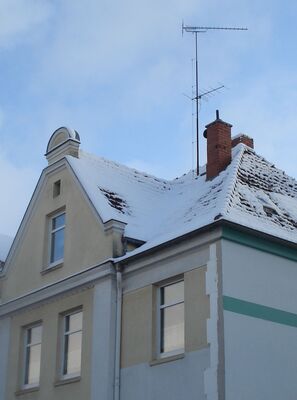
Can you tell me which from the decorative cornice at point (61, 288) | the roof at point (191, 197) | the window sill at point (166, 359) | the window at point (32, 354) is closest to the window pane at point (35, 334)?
the window at point (32, 354)

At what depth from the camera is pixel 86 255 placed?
835 inches

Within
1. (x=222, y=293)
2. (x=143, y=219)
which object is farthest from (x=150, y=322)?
(x=143, y=219)

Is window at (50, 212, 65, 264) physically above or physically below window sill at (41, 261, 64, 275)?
above

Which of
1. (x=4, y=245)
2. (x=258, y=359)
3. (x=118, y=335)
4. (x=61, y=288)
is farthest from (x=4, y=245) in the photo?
(x=258, y=359)

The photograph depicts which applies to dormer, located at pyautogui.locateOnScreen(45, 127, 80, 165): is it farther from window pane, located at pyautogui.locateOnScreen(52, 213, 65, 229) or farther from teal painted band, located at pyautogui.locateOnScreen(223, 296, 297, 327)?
teal painted band, located at pyautogui.locateOnScreen(223, 296, 297, 327)

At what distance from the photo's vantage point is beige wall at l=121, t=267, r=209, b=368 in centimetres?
1731

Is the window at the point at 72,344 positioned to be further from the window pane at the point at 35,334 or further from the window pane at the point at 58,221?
the window pane at the point at 58,221

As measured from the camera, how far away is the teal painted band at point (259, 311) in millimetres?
17109

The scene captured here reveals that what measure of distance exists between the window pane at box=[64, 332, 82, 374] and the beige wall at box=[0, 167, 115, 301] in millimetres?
1880

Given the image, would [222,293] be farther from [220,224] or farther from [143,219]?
[143,219]

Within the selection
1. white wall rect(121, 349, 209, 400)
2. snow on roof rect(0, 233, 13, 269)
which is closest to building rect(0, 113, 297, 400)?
white wall rect(121, 349, 209, 400)

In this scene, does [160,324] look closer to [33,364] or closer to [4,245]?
[33,364]

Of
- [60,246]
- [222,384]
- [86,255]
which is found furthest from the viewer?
[60,246]

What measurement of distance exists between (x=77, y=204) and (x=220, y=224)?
641cm
